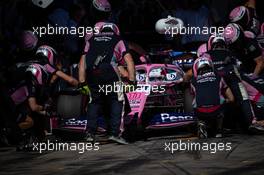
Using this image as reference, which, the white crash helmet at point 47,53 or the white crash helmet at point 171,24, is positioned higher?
the white crash helmet at point 171,24

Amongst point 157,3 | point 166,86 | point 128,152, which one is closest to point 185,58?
point 166,86

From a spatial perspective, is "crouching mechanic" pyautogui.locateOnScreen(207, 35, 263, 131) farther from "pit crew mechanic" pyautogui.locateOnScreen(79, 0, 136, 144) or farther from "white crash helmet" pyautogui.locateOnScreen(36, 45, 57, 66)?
"white crash helmet" pyautogui.locateOnScreen(36, 45, 57, 66)

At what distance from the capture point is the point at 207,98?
10.0m

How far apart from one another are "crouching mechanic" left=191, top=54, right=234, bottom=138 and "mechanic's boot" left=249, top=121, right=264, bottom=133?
1.72ft

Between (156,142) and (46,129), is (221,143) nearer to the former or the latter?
(156,142)

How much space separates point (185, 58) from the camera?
11.9 meters

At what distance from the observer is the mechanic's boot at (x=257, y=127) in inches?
395

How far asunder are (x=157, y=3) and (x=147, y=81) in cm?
360

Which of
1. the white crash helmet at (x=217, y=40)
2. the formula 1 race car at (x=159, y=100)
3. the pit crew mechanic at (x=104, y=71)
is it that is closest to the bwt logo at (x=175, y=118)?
the formula 1 race car at (x=159, y=100)

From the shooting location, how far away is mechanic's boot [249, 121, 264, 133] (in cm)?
1004
